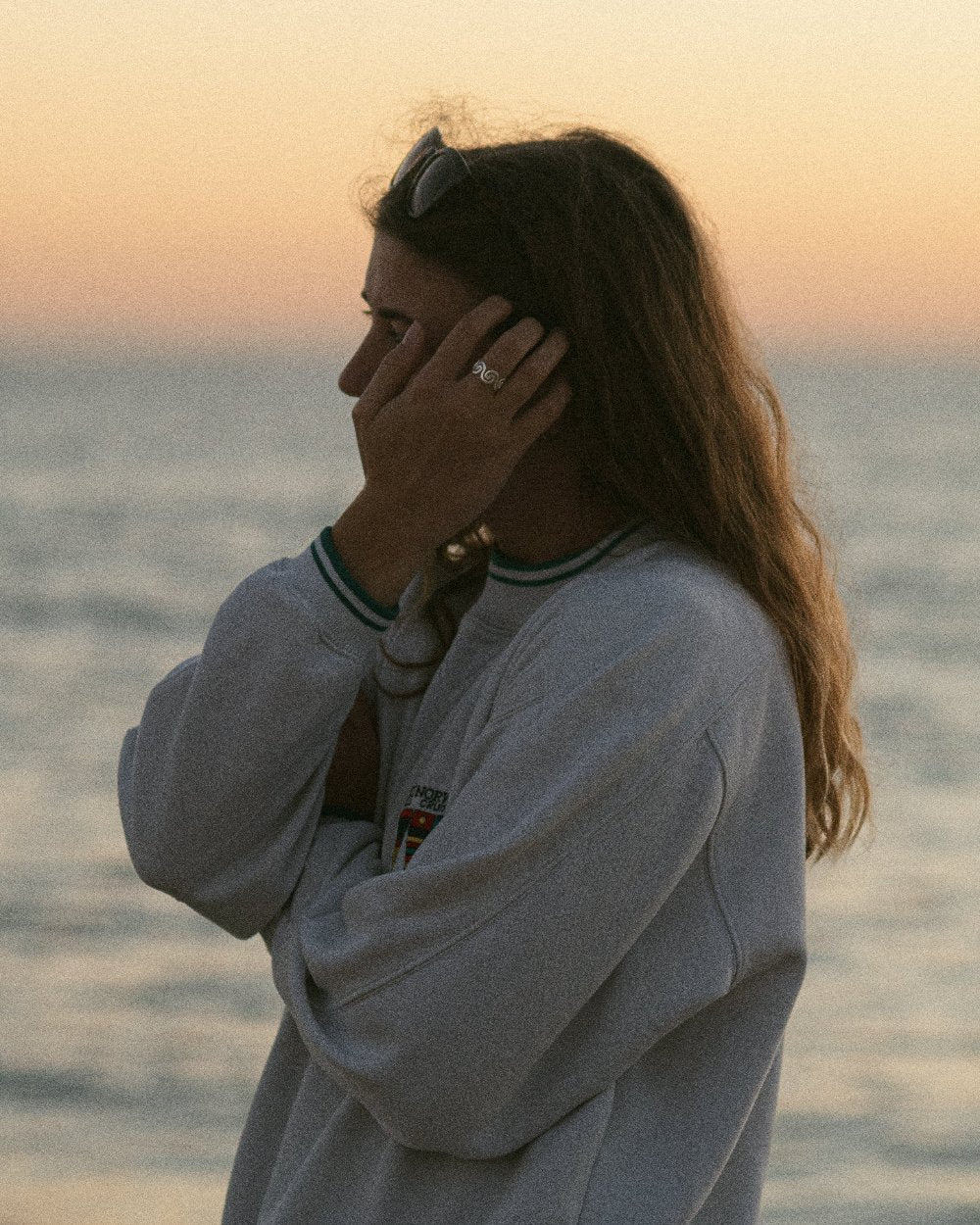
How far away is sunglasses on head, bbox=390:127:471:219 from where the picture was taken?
6.03 ft

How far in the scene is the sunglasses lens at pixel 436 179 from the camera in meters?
1.83

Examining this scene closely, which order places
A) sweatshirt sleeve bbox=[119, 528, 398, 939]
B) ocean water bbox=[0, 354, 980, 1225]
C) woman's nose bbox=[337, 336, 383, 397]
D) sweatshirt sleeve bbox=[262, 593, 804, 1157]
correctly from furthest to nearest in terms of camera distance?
ocean water bbox=[0, 354, 980, 1225] < woman's nose bbox=[337, 336, 383, 397] < sweatshirt sleeve bbox=[119, 528, 398, 939] < sweatshirt sleeve bbox=[262, 593, 804, 1157]

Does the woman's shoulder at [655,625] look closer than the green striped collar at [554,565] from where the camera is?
Yes

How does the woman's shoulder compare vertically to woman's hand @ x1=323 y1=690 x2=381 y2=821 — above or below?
above

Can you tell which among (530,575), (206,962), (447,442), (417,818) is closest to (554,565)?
(530,575)

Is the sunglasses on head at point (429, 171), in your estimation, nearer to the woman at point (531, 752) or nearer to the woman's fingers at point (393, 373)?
the woman at point (531, 752)

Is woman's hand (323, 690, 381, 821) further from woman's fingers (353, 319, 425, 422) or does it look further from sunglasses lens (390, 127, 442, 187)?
sunglasses lens (390, 127, 442, 187)

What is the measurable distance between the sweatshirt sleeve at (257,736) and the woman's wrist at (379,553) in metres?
0.01

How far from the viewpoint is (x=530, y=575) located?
6.22ft

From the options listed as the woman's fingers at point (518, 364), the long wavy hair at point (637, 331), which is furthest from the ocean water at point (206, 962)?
the woman's fingers at point (518, 364)

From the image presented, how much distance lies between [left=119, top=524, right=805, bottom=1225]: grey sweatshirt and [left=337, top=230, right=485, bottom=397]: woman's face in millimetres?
223

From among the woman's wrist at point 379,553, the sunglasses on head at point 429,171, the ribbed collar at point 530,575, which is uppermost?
the sunglasses on head at point 429,171

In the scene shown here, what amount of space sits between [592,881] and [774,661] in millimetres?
299

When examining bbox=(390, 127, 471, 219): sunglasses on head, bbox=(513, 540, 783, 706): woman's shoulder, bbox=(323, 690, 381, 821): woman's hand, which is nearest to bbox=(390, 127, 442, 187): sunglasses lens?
bbox=(390, 127, 471, 219): sunglasses on head
